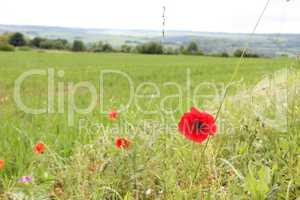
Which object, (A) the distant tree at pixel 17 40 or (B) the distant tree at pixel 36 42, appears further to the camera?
(A) the distant tree at pixel 17 40

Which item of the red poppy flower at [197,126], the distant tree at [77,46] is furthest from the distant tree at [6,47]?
the red poppy flower at [197,126]

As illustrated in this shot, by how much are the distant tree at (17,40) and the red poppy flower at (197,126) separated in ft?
153

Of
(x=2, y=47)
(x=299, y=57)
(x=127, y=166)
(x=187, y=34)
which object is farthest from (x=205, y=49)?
(x=2, y=47)

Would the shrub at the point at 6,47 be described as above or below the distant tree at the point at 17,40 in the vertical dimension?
below

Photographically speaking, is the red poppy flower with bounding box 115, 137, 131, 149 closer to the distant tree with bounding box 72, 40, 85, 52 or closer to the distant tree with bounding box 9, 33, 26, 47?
the distant tree with bounding box 72, 40, 85, 52

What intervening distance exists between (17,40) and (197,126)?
48.2m

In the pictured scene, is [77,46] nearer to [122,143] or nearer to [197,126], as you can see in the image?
[122,143]

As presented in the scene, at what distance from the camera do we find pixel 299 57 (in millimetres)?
2963

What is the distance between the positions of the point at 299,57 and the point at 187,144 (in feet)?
3.01

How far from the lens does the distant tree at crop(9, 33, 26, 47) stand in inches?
1831

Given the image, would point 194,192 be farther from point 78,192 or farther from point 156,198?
point 78,192

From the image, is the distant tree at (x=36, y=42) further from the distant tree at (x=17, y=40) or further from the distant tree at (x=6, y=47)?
the distant tree at (x=6, y=47)

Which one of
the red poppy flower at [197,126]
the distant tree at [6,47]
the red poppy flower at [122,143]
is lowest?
the distant tree at [6,47]

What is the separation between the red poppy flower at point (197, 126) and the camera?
160cm
